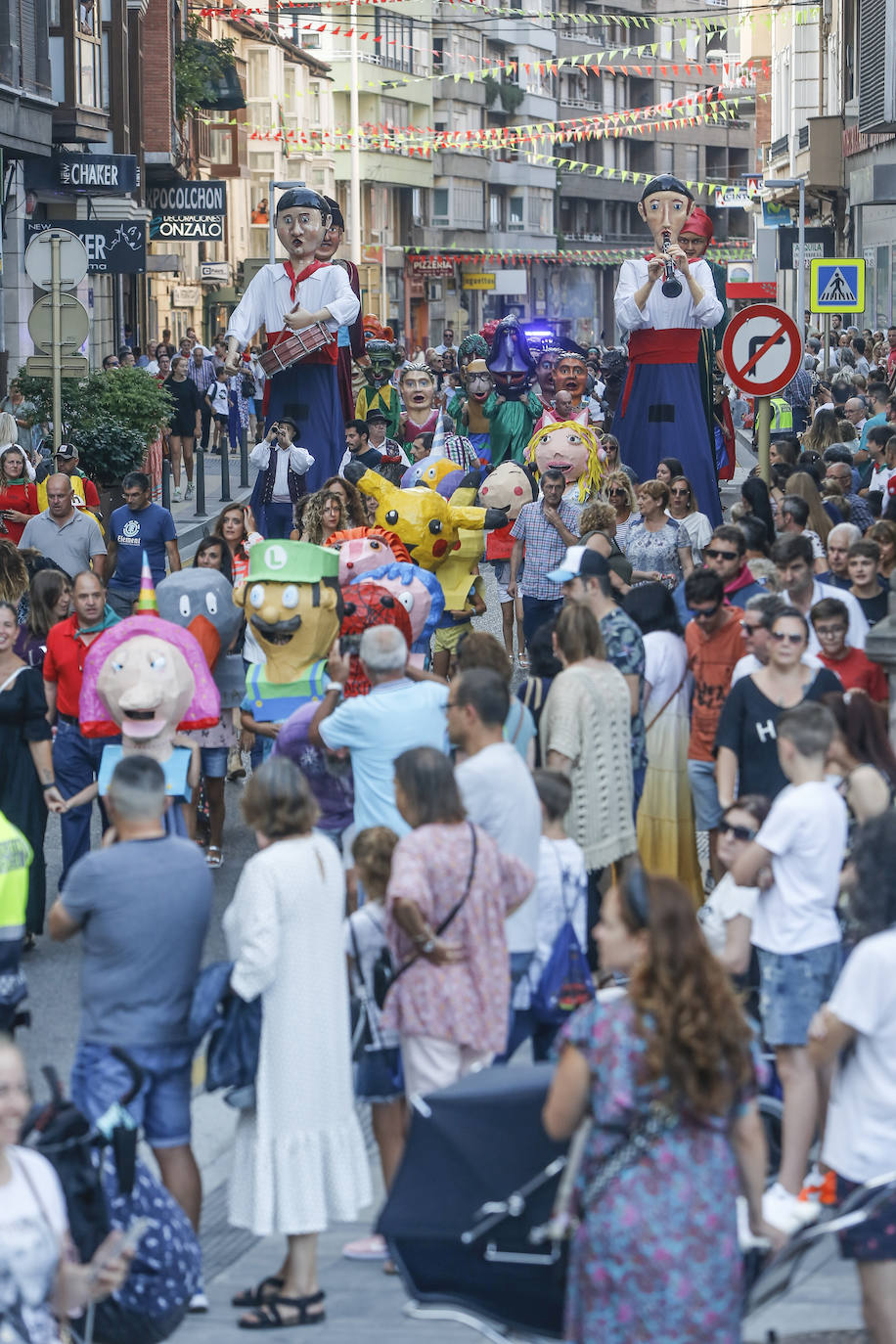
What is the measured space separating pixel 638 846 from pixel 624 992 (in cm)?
478

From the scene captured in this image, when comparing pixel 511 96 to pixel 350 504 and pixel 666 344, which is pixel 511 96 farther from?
pixel 350 504

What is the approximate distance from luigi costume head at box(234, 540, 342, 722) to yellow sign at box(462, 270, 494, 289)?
81031 millimetres

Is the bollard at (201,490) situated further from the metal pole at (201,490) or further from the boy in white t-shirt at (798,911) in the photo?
the boy in white t-shirt at (798,911)

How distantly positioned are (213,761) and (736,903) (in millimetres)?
4363

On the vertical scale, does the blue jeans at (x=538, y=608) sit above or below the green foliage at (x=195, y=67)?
below

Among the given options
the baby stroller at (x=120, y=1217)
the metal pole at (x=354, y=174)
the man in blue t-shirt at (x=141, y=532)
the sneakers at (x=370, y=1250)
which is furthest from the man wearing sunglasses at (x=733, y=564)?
the metal pole at (x=354, y=174)

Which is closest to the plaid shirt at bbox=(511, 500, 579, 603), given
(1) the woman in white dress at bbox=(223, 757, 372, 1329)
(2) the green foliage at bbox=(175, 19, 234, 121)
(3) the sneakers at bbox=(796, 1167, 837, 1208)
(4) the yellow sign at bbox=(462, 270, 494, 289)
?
(3) the sneakers at bbox=(796, 1167, 837, 1208)

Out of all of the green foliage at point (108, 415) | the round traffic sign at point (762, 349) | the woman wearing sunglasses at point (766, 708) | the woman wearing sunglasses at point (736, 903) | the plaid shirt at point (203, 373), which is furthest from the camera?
the plaid shirt at point (203, 373)

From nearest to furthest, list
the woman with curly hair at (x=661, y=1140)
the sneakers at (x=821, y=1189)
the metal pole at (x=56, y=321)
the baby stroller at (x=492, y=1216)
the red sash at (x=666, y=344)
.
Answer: the woman with curly hair at (x=661, y=1140) < the baby stroller at (x=492, y=1216) < the sneakers at (x=821, y=1189) < the red sash at (x=666, y=344) < the metal pole at (x=56, y=321)

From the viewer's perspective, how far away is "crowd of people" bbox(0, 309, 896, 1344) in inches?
178

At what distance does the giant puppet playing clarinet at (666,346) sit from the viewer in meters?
14.6

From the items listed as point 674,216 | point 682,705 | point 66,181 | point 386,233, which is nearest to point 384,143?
point 386,233

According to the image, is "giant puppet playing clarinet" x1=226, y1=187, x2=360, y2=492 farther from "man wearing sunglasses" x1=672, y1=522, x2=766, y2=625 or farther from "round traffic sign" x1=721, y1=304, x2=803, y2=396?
"man wearing sunglasses" x1=672, y1=522, x2=766, y2=625

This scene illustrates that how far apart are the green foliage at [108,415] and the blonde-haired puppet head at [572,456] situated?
7.33 m
